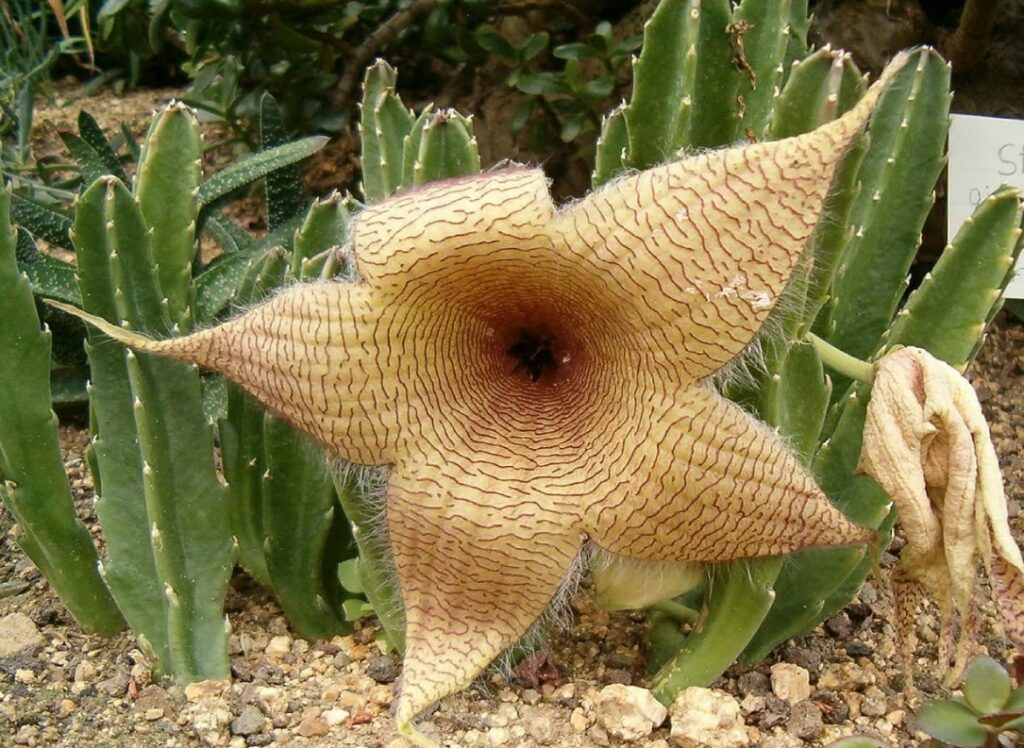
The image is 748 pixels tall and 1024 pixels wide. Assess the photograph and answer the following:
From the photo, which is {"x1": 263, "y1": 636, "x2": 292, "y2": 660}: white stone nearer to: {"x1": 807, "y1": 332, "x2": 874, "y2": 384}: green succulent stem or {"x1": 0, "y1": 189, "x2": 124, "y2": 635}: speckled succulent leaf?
{"x1": 0, "y1": 189, "x2": 124, "y2": 635}: speckled succulent leaf

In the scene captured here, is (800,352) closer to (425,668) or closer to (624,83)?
(425,668)

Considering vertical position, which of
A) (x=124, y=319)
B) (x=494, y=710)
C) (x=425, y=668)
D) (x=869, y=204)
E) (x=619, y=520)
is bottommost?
(x=494, y=710)

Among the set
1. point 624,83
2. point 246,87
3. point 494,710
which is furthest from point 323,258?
point 246,87

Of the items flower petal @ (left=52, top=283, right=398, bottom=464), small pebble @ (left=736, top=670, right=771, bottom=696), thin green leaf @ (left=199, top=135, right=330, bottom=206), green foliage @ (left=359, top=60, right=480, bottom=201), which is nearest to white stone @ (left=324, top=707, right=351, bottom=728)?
flower petal @ (left=52, top=283, right=398, bottom=464)

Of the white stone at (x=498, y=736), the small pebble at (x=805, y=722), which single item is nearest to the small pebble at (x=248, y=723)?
the white stone at (x=498, y=736)

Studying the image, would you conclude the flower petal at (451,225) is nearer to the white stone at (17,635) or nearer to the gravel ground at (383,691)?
the gravel ground at (383,691)

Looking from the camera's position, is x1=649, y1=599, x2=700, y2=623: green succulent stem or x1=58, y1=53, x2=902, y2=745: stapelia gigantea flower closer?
x1=58, y1=53, x2=902, y2=745: stapelia gigantea flower

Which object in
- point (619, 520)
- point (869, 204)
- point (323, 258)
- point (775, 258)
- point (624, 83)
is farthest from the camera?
point (624, 83)
